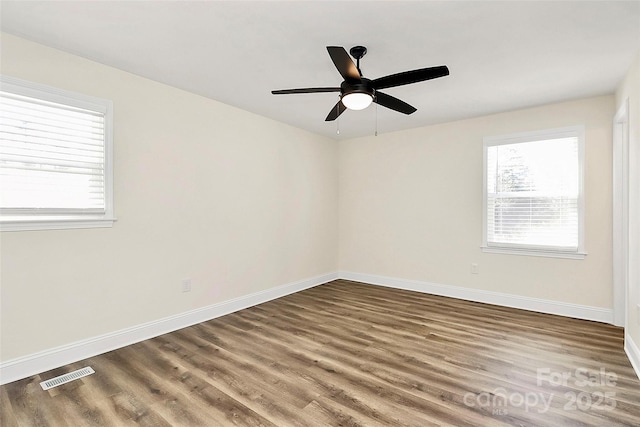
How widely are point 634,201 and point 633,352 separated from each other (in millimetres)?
1215

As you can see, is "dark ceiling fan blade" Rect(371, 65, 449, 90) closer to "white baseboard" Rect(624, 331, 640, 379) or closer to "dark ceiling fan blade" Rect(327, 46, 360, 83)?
"dark ceiling fan blade" Rect(327, 46, 360, 83)

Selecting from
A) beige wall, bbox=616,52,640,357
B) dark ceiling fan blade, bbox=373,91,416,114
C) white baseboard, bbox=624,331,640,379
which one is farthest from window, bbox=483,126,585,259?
dark ceiling fan blade, bbox=373,91,416,114

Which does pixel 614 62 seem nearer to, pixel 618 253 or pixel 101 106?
pixel 618 253

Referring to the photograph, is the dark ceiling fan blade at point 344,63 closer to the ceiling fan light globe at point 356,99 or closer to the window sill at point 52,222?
Result: the ceiling fan light globe at point 356,99

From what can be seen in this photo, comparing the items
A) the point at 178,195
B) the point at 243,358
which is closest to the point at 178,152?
the point at 178,195

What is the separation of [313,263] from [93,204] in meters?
3.20

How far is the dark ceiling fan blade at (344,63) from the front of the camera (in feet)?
6.19

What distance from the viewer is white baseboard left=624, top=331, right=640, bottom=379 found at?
7.90 ft

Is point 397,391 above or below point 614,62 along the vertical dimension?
below

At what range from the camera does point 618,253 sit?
340 cm

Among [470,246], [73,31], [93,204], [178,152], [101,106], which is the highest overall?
[73,31]

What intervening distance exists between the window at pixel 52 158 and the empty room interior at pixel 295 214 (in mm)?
16

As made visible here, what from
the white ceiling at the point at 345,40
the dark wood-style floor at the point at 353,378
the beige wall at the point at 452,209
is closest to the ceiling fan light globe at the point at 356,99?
the white ceiling at the point at 345,40

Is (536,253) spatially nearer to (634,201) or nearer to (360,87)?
(634,201)
